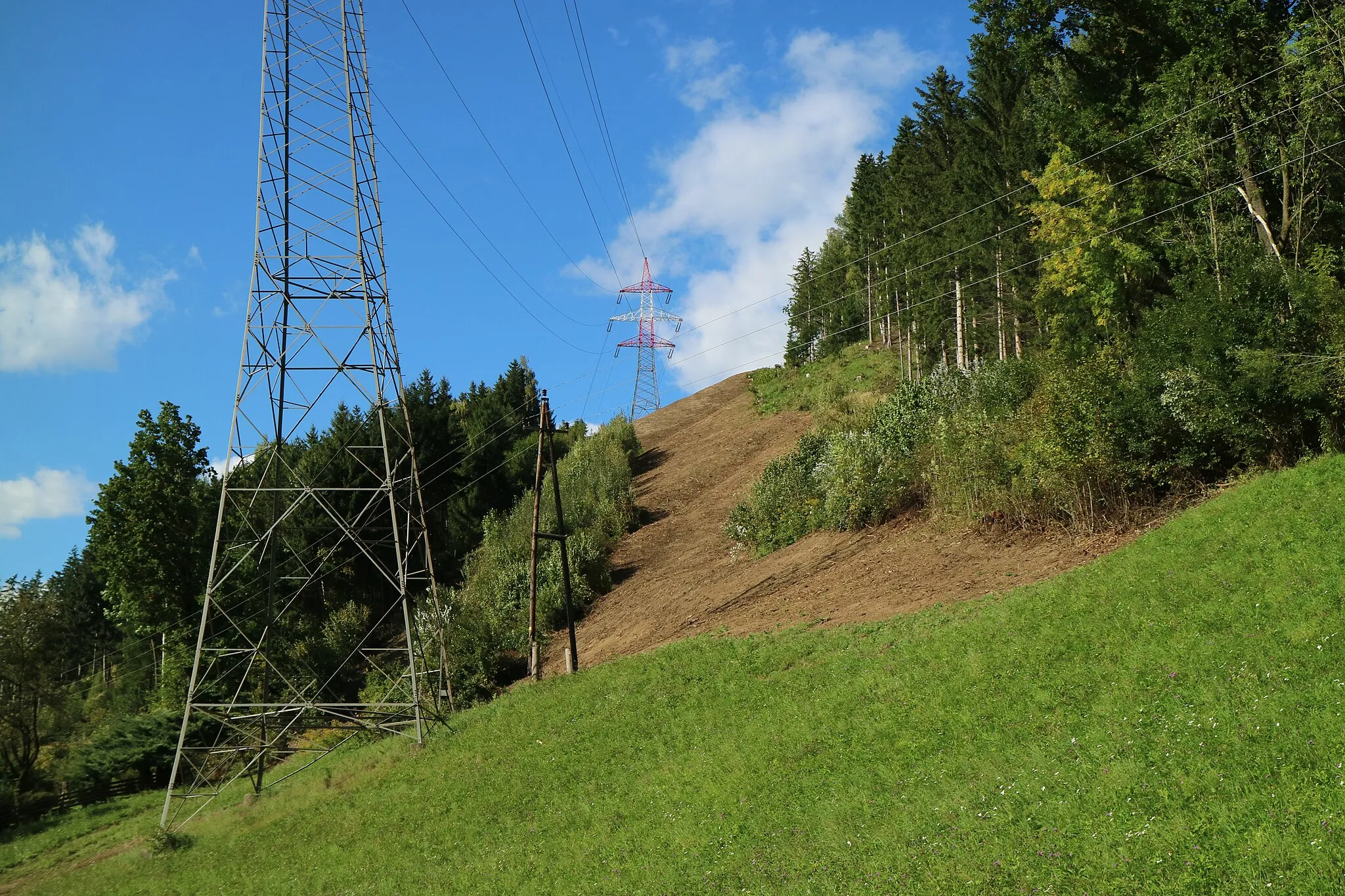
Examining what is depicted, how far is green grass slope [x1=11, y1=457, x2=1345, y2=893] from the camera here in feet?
28.5

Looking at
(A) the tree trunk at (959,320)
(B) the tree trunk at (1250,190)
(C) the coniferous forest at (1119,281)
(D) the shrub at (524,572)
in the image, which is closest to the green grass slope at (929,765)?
(C) the coniferous forest at (1119,281)

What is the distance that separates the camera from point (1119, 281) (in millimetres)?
31062

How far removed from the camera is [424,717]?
21.8m

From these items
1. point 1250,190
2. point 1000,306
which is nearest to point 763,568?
point 1250,190

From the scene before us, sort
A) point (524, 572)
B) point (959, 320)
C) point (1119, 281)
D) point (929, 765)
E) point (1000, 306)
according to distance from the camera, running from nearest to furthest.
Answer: point (929, 765)
point (1119, 281)
point (524, 572)
point (1000, 306)
point (959, 320)

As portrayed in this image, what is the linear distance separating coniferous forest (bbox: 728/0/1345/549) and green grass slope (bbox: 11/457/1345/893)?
2.99 metres

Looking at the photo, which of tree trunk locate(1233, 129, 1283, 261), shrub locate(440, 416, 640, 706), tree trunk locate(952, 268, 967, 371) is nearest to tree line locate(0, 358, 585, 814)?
shrub locate(440, 416, 640, 706)

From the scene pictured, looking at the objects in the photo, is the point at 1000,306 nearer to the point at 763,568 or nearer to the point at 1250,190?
the point at 1250,190

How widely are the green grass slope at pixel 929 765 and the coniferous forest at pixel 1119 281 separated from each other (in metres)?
2.99

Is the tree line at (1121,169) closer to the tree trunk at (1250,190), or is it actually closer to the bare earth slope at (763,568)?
the tree trunk at (1250,190)

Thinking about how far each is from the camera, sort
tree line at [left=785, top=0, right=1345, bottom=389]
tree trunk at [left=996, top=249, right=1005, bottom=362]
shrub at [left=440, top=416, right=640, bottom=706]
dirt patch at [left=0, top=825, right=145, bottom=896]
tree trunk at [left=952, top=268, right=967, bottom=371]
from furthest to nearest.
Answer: tree trunk at [left=952, top=268, right=967, bottom=371] < tree trunk at [left=996, top=249, right=1005, bottom=362] < shrub at [left=440, top=416, right=640, bottom=706] < tree line at [left=785, top=0, right=1345, bottom=389] < dirt patch at [left=0, top=825, right=145, bottom=896]

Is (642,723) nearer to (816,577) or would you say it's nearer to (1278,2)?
(816,577)

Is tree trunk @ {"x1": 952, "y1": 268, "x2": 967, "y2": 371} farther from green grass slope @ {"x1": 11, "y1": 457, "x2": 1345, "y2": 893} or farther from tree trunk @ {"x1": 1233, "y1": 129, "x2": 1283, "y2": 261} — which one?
green grass slope @ {"x1": 11, "y1": 457, "x2": 1345, "y2": 893}

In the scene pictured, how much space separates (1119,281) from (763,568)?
15.7 m
